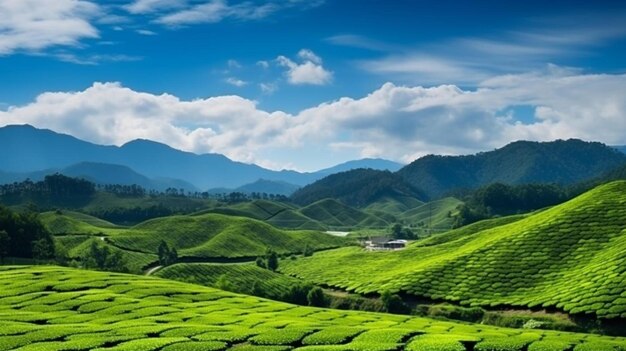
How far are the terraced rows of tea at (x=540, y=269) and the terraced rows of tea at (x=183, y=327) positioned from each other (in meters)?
37.6

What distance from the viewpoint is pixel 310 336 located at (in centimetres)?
3509

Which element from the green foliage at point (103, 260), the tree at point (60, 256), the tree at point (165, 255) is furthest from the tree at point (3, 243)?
the tree at point (165, 255)

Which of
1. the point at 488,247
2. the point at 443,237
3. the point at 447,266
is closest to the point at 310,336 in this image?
the point at 447,266

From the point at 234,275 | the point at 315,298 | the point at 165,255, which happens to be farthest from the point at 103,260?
the point at 315,298

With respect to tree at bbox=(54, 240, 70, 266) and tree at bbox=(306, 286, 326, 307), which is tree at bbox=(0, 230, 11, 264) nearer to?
tree at bbox=(54, 240, 70, 266)

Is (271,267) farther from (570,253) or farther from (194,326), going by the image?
(194,326)

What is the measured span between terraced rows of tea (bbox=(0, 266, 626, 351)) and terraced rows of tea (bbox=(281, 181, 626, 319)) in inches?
1480

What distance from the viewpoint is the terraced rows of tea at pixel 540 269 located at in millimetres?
80650

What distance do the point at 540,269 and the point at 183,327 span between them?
7543cm

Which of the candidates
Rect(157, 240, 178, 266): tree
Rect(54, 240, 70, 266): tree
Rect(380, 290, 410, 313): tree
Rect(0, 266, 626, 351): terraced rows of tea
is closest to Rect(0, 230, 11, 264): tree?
Rect(54, 240, 70, 266): tree

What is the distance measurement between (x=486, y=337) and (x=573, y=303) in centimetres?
4780

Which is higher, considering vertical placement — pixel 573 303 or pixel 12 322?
pixel 12 322

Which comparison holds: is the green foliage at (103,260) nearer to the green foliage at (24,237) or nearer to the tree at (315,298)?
the green foliage at (24,237)

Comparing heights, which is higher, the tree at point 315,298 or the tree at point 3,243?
the tree at point 3,243
